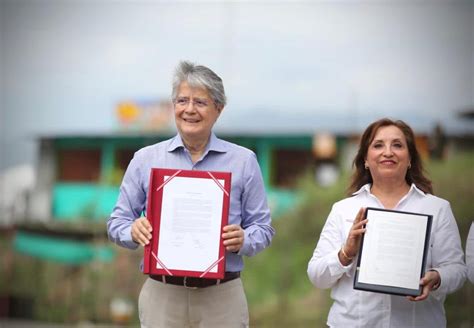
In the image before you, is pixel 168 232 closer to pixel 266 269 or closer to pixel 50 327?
pixel 266 269

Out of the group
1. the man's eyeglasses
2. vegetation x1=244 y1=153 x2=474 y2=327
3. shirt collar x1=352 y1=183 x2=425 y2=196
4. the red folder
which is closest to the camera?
the red folder

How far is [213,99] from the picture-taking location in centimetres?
280

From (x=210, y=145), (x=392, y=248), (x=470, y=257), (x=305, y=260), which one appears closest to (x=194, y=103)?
(x=210, y=145)

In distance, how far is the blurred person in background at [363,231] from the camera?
8.96 ft

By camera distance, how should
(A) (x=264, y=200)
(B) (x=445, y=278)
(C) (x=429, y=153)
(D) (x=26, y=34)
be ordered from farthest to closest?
(D) (x=26, y=34) < (C) (x=429, y=153) < (A) (x=264, y=200) < (B) (x=445, y=278)

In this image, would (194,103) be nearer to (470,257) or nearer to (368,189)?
(368,189)

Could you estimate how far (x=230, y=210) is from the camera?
2814 mm

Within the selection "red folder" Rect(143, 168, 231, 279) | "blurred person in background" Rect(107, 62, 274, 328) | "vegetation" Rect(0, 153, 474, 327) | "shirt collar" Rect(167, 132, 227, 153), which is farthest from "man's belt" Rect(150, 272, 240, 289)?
"vegetation" Rect(0, 153, 474, 327)

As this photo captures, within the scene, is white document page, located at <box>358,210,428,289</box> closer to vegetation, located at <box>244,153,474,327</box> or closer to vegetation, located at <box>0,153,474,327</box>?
vegetation, located at <box>0,153,474,327</box>

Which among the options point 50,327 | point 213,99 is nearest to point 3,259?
point 50,327

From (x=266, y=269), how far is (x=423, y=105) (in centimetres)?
173

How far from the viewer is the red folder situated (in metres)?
2.68

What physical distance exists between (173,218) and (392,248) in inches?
31.9

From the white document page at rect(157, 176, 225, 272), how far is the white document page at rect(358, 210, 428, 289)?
1.82ft
